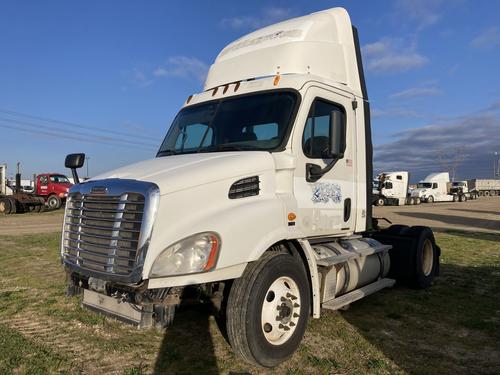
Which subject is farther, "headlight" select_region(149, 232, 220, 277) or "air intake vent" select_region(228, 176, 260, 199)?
"air intake vent" select_region(228, 176, 260, 199)

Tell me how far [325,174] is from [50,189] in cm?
2876

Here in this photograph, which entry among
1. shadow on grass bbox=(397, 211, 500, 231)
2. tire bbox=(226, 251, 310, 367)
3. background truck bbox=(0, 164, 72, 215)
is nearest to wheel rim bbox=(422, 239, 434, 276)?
tire bbox=(226, 251, 310, 367)

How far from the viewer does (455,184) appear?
194 ft

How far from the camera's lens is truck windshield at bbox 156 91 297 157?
4.90 meters

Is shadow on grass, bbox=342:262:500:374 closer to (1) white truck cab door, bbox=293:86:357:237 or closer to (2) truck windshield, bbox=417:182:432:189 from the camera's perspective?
(1) white truck cab door, bbox=293:86:357:237

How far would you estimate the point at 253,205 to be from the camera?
14.0 ft

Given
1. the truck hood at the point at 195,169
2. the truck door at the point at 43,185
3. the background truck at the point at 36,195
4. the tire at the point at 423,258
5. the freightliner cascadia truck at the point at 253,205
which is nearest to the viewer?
the freightliner cascadia truck at the point at 253,205

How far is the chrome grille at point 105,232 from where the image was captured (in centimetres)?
378

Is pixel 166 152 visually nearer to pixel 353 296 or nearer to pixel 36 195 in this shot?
pixel 353 296

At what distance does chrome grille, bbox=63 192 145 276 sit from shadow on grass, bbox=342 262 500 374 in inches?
116

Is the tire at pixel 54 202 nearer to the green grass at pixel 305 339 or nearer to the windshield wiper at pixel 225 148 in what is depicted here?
the green grass at pixel 305 339

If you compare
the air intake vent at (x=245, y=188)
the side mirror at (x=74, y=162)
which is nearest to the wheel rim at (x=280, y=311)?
the air intake vent at (x=245, y=188)

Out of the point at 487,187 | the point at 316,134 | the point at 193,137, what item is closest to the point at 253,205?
the point at 316,134

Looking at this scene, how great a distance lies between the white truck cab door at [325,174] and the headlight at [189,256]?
140cm
